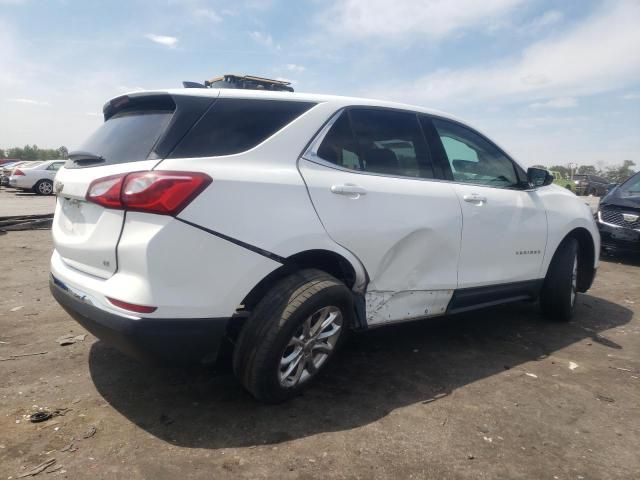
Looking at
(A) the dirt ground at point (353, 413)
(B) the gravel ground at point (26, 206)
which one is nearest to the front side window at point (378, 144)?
(A) the dirt ground at point (353, 413)

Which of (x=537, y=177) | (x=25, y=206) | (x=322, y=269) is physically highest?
(x=537, y=177)

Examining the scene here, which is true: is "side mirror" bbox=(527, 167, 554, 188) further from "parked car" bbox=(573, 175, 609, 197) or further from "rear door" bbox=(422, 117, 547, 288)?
"parked car" bbox=(573, 175, 609, 197)

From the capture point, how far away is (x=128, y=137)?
259 centimetres

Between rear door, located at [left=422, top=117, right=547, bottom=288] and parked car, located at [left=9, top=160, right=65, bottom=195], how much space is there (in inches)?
751

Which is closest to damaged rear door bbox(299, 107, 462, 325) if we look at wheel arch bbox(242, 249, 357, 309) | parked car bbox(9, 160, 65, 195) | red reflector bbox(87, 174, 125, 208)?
wheel arch bbox(242, 249, 357, 309)

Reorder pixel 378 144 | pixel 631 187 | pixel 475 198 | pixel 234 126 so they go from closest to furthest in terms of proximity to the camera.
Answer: pixel 234 126, pixel 378 144, pixel 475 198, pixel 631 187

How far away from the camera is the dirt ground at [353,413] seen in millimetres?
2229

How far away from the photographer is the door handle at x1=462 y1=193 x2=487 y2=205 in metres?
3.47

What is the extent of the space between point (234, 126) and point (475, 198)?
191 cm

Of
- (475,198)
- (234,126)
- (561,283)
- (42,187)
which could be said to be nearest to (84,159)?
(234,126)

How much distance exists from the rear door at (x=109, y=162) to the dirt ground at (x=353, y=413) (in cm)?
82

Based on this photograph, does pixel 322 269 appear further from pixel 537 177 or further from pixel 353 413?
pixel 537 177

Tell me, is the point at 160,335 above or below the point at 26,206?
above

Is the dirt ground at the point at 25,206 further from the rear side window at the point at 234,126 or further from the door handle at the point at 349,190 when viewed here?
the door handle at the point at 349,190
